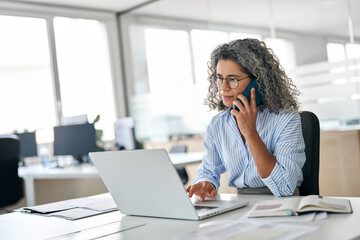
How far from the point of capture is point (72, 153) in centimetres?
439

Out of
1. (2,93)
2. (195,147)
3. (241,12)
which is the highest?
(241,12)

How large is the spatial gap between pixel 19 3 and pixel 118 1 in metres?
1.23

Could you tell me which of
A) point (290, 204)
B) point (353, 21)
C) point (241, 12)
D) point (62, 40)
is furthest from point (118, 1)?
point (290, 204)

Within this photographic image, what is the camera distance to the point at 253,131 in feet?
5.64

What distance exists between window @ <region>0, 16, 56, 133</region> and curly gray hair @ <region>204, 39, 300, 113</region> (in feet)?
13.4

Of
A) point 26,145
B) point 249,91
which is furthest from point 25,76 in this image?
point 249,91

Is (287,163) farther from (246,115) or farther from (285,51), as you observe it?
(285,51)

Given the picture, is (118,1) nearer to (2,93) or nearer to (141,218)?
(2,93)

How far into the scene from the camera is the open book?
127 cm

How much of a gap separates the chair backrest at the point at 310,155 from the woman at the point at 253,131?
93 mm

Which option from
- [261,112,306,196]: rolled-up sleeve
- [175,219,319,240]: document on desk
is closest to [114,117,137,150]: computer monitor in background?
[261,112,306,196]: rolled-up sleeve

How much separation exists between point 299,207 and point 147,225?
457 mm

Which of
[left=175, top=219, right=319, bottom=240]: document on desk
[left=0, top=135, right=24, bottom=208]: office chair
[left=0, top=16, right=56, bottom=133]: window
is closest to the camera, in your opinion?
[left=175, top=219, right=319, bottom=240]: document on desk

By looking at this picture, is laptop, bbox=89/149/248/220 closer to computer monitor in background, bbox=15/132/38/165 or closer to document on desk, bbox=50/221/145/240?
document on desk, bbox=50/221/145/240
